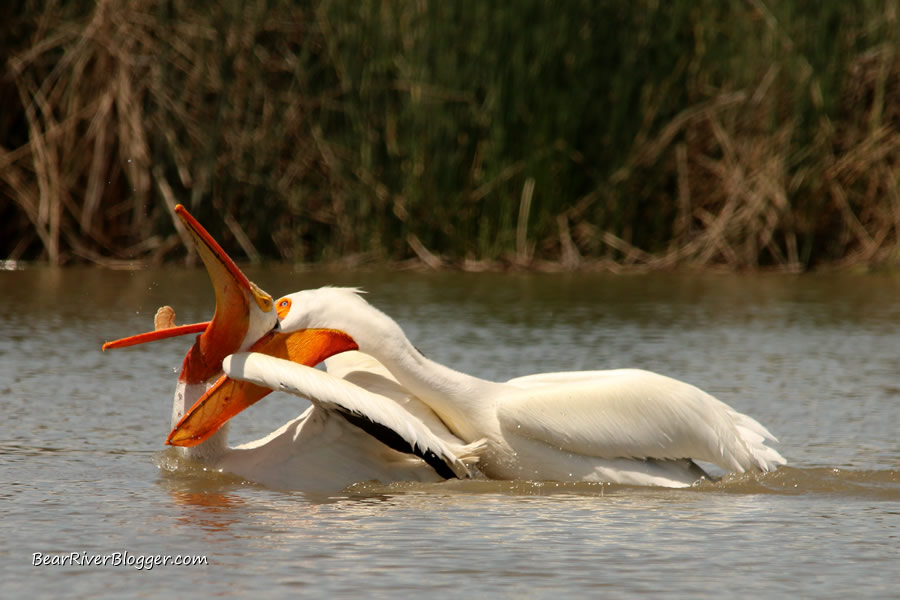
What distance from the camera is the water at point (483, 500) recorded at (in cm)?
365

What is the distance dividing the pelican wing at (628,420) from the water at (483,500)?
126 mm

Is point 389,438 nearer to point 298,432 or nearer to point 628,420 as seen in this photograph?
point 298,432

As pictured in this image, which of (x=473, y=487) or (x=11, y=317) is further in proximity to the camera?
(x=11, y=317)

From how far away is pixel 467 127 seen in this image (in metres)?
11.9

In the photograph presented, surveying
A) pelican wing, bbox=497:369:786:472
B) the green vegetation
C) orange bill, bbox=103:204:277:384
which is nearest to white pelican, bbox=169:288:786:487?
pelican wing, bbox=497:369:786:472

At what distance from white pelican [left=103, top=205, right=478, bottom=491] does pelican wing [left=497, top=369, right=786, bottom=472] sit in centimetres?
23

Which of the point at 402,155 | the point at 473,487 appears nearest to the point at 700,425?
the point at 473,487

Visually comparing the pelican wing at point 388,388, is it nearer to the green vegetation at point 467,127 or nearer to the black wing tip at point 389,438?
the black wing tip at point 389,438

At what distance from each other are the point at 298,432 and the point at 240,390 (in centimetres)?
23

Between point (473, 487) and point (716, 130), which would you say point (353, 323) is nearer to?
point (473, 487)

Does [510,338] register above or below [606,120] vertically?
below

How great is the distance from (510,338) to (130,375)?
2.32m

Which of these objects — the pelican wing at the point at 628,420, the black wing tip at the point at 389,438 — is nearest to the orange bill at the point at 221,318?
the black wing tip at the point at 389,438

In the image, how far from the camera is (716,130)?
468 inches
